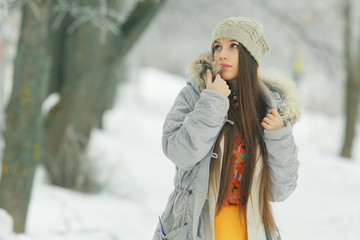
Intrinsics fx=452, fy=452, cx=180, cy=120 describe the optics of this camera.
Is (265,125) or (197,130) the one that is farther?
(265,125)

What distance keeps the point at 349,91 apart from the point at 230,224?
9.08 metres

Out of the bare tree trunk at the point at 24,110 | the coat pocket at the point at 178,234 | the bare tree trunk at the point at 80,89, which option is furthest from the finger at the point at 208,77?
the bare tree trunk at the point at 80,89

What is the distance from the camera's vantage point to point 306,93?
78.8ft

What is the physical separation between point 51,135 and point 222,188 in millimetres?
4130

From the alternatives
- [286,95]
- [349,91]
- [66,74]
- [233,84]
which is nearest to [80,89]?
[66,74]

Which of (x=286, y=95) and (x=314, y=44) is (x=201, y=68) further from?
Result: (x=314, y=44)

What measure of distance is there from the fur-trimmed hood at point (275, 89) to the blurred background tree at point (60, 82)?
6.03 ft

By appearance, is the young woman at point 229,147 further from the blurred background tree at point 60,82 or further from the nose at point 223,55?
the blurred background tree at point 60,82

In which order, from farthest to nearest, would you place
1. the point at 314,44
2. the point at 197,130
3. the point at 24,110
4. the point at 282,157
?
the point at 314,44 < the point at 24,110 < the point at 282,157 < the point at 197,130

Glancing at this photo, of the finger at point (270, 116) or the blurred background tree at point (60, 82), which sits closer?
the finger at point (270, 116)

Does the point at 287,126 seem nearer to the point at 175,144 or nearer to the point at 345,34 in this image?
the point at 175,144

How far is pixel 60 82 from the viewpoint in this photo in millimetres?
5852

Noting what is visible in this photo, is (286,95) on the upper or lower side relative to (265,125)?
upper

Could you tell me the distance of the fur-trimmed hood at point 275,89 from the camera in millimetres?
2088
